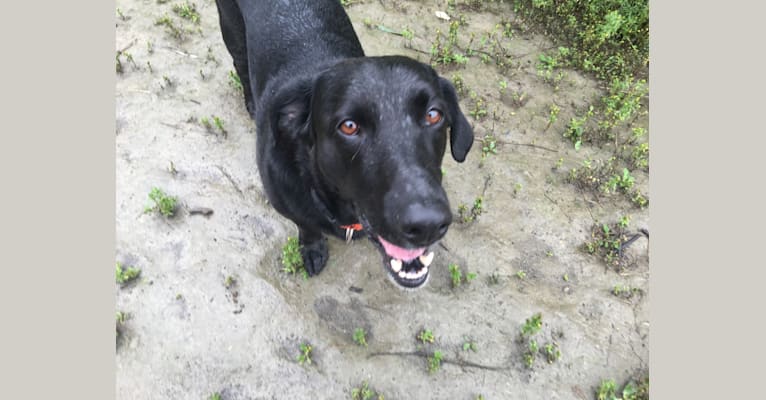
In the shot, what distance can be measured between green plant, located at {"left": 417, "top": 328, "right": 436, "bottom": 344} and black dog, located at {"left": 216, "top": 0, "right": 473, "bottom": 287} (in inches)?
20.8

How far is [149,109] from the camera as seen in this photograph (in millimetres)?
3984

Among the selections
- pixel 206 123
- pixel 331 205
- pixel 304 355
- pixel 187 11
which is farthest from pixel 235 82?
pixel 304 355

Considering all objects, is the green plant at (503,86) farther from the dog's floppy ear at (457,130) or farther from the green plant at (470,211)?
the dog's floppy ear at (457,130)

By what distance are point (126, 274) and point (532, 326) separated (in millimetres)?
2766

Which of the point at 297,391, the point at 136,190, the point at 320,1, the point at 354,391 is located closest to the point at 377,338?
the point at 354,391

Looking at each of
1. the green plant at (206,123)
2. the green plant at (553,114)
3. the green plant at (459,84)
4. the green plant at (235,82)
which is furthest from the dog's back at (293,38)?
the green plant at (553,114)

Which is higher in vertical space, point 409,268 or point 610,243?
point 409,268

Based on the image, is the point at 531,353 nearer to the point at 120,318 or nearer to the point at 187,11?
the point at 120,318

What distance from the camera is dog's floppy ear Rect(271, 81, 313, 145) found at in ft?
7.94

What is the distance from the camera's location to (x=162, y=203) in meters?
3.23

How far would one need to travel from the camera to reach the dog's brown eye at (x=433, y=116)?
2189mm

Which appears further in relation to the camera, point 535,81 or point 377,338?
point 535,81

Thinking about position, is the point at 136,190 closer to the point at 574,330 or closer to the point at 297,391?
the point at 297,391

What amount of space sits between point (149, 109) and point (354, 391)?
3.16 metres
